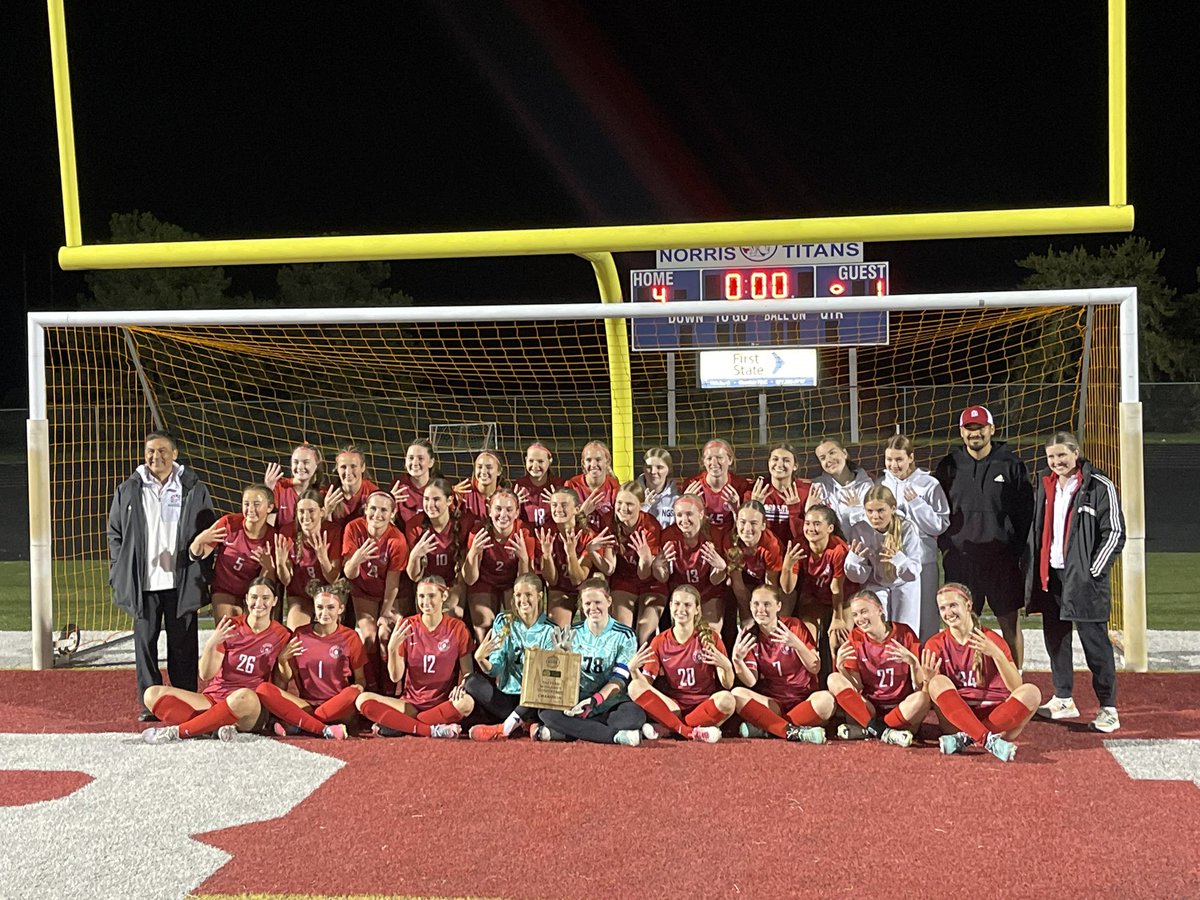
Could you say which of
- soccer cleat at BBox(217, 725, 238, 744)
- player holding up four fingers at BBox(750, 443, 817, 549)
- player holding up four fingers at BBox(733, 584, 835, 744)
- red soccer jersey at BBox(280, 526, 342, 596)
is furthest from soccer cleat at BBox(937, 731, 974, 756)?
soccer cleat at BBox(217, 725, 238, 744)

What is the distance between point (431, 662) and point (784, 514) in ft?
6.38

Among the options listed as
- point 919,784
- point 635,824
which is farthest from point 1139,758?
point 635,824

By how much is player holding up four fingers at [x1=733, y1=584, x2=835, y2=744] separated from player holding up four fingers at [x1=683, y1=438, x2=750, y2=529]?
2.86 ft

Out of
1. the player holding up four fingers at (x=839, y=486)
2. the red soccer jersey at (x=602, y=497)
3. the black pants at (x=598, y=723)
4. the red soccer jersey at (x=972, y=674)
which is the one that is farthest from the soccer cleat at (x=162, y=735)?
the red soccer jersey at (x=972, y=674)

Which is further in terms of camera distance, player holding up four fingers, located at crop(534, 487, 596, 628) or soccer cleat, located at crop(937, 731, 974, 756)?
player holding up four fingers, located at crop(534, 487, 596, 628)

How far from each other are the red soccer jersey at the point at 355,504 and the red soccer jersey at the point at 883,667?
2.49 m

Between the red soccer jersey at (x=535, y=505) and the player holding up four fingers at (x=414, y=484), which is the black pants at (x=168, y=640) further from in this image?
the red soccer jersey at (x=535, y=505)

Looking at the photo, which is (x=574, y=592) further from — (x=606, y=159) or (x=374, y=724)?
(x=606, y=159)

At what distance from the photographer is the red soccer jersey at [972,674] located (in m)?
4.91

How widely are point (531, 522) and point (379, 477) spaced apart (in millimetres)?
14436

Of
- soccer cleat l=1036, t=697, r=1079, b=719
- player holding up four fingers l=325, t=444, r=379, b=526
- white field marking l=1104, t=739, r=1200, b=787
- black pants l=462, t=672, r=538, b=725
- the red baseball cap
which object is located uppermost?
the red baseball cap

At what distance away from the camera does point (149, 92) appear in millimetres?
14008

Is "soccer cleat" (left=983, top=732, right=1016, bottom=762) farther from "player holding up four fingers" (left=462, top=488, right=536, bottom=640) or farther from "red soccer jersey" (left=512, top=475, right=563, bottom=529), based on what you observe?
"red soccer jersey" (left=512, top=475, right=563, bottom=529)

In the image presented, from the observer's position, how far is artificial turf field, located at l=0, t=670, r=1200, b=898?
3453mm
